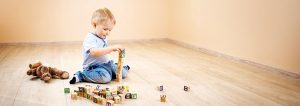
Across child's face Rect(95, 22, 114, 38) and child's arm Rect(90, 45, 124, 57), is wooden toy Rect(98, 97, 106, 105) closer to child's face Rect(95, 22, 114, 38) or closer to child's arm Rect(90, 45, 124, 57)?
child's arm Rect(90, 45, 124, 57)

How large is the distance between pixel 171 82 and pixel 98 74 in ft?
1.69

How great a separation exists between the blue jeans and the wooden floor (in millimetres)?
60

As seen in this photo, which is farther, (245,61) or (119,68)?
(245,61)

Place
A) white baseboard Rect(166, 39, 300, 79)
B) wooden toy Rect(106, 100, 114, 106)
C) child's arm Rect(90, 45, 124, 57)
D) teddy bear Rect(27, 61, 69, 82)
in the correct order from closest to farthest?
1. wooden toy Rect(106, 100, 114, 106)
2. child's arm Rect(90, 45, 124, 57)
3. teddy bear Rect(27, 61, 69, 82)
4. white baseboard Rect(166, 39, 300, 79)

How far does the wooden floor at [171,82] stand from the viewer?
186cm

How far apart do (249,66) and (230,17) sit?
607mm

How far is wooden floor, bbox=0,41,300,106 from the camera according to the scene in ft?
6.11

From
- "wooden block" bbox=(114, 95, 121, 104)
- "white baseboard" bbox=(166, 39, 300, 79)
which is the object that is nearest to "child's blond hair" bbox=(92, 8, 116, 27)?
"wooden block" bbox=(114, 95, 121, 104)

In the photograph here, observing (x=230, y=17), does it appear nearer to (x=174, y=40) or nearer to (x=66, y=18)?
(x=174, y=40)

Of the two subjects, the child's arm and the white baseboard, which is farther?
the white baseboard

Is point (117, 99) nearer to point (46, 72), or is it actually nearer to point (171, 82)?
point (171, 82)

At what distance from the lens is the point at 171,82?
230cm

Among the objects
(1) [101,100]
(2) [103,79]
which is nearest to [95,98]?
(1) [101,100]

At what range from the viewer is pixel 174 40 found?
465cm
